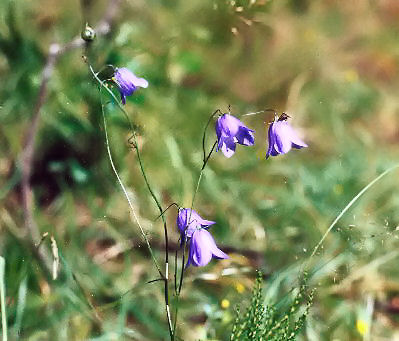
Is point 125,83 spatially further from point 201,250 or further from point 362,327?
point 362,327

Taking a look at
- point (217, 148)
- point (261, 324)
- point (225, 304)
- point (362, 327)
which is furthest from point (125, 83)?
point (362, 327)

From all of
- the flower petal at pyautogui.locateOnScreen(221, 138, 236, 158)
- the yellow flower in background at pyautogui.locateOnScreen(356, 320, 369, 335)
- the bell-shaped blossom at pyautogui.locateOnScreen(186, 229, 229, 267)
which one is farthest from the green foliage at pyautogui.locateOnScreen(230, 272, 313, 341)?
the yellow flower in background at pyautogui.locateOnScreen(356, 320, 369, 335)

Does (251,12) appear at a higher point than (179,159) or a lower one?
higher

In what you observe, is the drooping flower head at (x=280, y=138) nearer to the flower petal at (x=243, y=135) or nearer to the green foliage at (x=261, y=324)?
the flower petal at (x=243, y=135)

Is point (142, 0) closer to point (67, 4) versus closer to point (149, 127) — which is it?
point (67, 4)

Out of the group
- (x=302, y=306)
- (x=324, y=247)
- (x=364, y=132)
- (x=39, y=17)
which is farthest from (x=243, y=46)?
(x=302, y=306)

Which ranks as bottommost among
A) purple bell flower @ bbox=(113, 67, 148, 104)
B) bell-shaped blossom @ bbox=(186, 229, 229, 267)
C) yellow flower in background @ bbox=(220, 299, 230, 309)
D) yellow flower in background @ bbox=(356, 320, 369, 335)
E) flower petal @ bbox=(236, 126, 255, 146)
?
yellow flower in background @ bbox=(356, 320, 369, 335)

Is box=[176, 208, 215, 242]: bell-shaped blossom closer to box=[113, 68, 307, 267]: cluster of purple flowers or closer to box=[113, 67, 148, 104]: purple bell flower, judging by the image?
box=[113, 68, 307, 267]: cluster of purple flowers
